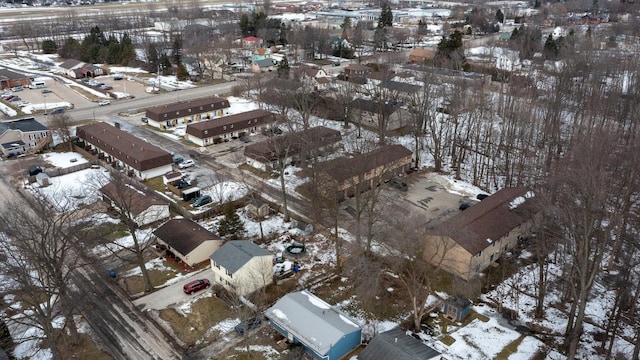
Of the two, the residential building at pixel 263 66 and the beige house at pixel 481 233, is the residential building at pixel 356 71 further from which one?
the beige house at pixel 481 233

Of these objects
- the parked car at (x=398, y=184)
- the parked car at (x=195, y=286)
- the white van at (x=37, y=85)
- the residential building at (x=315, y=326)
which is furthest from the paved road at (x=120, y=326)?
the white van at (x=37, y=85)

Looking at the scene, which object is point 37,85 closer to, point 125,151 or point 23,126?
point 23,126

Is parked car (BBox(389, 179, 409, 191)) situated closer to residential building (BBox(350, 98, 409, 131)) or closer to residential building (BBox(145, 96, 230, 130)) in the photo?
residential building (BBox(350, 98, 409, 131))

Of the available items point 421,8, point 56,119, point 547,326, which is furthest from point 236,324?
point 421,8

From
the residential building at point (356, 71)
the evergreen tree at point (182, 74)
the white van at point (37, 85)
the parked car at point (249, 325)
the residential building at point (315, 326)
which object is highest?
the residential building at point (356, 71)

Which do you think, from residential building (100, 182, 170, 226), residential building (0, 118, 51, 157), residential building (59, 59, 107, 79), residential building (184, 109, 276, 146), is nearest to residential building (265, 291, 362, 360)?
residential building (100, 182, 170, 226)
